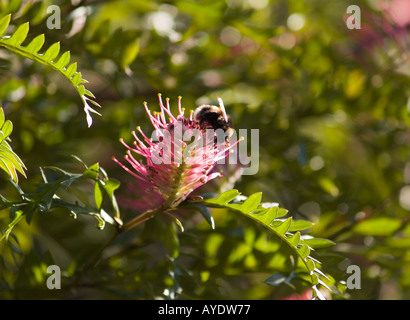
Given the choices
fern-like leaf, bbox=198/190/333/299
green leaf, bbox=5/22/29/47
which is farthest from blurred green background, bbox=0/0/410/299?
green leaf, bbox=5/22/29/47

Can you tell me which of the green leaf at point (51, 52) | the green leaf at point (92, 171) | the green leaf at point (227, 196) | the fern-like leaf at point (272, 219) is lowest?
the fern-like leaf at point (272, 219)

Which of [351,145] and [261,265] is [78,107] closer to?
[261,265]

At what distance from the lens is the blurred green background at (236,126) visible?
0.89 metres

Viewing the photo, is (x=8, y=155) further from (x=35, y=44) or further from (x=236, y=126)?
(x=236, y=126)

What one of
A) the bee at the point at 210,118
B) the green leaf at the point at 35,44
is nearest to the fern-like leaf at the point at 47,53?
the green leaf at the point at 35,44

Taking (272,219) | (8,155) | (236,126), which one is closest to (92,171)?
(8,155)

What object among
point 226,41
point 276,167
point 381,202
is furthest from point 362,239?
point 226,41

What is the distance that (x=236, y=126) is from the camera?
102 cm

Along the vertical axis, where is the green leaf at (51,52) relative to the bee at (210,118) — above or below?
above

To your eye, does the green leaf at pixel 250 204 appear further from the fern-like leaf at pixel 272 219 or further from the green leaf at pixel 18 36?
the green leaf at pixel 18 36

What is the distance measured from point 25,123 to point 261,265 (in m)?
0.48

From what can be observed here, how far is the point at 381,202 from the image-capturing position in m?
1.14

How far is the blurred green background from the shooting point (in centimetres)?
89
